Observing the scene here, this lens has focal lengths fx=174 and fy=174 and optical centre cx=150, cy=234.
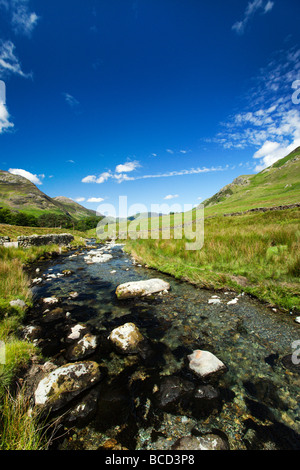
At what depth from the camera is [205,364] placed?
141 inches

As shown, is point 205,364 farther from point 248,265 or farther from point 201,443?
point 248,265

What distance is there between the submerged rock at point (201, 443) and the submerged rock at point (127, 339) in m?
2.01

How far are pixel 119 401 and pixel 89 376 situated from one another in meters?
0.76

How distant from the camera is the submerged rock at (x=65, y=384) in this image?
2.91 meters

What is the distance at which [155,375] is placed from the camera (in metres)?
3.56

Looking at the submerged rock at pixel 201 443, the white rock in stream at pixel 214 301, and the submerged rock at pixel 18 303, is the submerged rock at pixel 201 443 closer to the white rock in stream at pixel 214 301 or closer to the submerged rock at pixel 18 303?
the white rock in stream at pixel 214 301

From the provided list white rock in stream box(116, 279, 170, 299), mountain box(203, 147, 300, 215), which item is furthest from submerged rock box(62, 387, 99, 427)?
mountain box(203, 147, 300, 215)

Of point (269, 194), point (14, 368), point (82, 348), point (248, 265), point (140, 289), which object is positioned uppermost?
point (269, 194)

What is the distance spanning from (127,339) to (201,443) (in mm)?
2411

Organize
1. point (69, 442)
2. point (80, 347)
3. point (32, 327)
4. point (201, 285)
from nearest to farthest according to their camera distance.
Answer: point (69, 442), point (80, 347), point (32, 327), point (201, 285)

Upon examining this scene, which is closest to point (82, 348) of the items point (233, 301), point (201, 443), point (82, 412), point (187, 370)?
point (82, 412)
